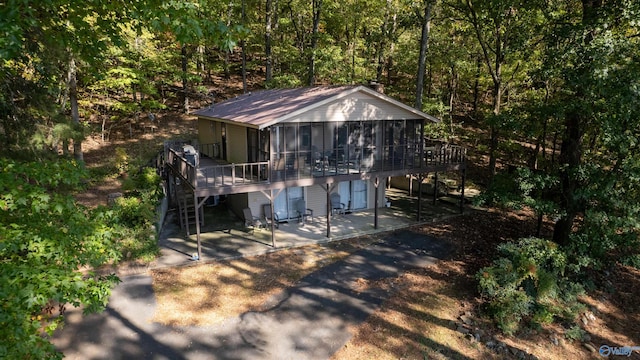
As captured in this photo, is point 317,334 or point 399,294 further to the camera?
point 399,294

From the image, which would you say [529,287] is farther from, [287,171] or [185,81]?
[185,81]

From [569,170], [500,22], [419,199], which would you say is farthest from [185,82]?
[569,170]

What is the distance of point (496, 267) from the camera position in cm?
1246

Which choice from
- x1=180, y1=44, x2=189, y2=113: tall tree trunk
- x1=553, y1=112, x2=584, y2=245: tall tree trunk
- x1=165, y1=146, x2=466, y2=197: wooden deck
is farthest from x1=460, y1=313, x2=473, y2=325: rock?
x1=180, y1=44, x2=189, y2=113: tall tree trunk

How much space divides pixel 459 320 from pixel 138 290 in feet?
30.6

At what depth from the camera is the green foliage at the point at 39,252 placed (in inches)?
182

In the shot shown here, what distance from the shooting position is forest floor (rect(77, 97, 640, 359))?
966 centimetres

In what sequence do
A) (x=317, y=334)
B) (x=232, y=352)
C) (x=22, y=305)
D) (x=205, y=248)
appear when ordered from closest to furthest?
1. (x=22, y=305)
2. (x=232, y=352)
3. (x=317, y=334)
4. (x=205, y=248)

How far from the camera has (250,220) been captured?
16516 millimetres

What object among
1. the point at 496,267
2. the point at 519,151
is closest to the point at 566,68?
the point at 496,267

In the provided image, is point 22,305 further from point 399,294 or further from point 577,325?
point 577,325

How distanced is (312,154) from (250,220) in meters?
3.89

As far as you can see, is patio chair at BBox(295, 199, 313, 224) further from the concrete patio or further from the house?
the concrete patio

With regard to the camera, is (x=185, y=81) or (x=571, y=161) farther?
(x=185, y=81)
